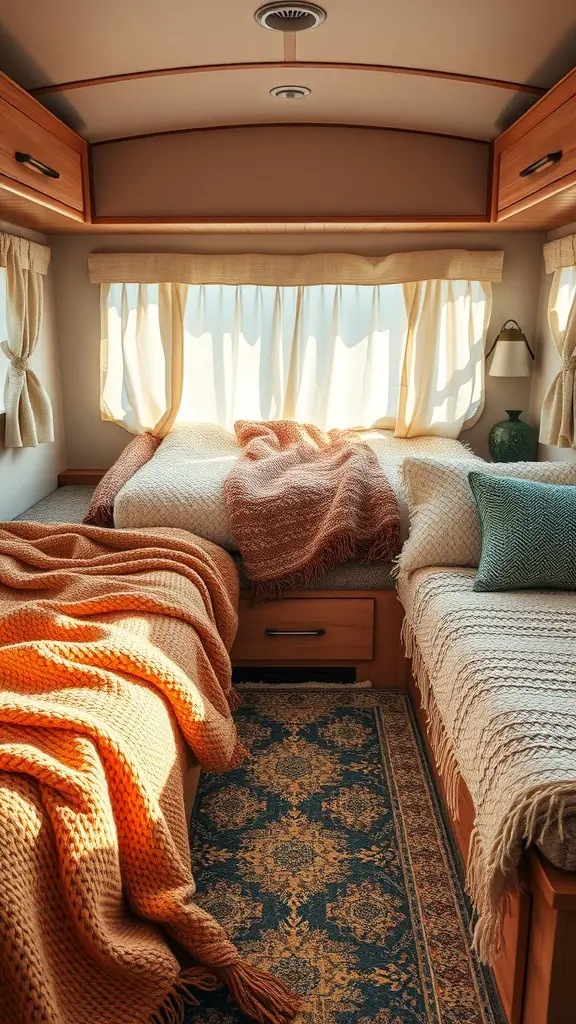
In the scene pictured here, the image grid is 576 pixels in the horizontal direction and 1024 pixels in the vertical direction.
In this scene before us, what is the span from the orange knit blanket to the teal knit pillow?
79cm

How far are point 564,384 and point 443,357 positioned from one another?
0.79 m

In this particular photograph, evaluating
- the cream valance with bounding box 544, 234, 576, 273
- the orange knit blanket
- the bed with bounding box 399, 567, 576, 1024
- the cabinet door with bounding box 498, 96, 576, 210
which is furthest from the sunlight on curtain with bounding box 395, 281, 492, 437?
the orange knit blanket

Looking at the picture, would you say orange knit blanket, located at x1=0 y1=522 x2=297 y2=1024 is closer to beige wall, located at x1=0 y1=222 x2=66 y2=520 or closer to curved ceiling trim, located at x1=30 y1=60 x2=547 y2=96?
beige wall, located at x1=0 y1=222 x2=66 y2=520

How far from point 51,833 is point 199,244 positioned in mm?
2994

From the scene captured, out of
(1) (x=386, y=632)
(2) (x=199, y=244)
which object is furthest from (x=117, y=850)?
(2) (x=199, y=244)

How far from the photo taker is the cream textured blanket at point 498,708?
1.34m

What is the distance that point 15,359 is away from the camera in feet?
10.4

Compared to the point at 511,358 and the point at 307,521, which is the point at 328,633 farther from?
the point at 511,358

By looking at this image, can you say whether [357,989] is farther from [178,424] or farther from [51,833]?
[178,424]

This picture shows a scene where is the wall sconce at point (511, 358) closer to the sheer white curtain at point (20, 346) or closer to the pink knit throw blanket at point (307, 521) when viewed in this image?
the pink knit throw blanket at point (307, 521)

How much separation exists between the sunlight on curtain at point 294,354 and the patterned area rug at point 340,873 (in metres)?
1.68

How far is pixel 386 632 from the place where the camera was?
277cm

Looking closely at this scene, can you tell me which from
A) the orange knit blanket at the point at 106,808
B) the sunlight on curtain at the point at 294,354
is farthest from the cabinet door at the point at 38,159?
the orange knit blanket at the point at 106,808

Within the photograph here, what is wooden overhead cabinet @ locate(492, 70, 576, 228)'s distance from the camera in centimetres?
233
